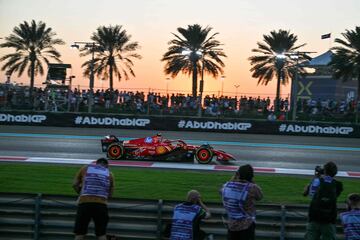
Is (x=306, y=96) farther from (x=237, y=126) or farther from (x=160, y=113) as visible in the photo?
(x=160, y=113)

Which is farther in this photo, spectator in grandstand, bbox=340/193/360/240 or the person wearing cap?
the person wearing cap

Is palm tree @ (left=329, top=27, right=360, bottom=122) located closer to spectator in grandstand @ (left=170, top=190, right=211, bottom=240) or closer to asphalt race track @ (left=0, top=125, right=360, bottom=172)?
asphalt race track @ (left=0, top=125, right=360, bottom=172)

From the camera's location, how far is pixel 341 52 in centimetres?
3928

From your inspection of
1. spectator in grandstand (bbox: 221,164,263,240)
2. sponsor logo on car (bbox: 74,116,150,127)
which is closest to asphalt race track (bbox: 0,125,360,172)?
sponsor logo on car (bbox: 74,116,150,127)

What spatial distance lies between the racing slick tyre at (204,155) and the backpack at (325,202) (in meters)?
11.3

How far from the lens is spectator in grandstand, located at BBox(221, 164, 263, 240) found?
645 centimetres

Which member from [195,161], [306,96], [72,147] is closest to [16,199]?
[195,161]

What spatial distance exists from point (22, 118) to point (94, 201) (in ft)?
81.1

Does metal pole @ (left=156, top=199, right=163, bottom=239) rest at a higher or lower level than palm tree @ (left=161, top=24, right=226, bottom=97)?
lower

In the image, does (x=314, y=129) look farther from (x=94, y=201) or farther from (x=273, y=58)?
(x=94, y=201)

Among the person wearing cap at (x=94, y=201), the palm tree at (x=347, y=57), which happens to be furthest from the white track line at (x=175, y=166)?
the palm tree at (x=347, y=57)

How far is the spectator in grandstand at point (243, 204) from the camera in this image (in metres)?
6.45

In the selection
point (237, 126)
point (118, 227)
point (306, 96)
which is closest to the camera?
point (118, 227)

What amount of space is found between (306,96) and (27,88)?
62.0 ft
